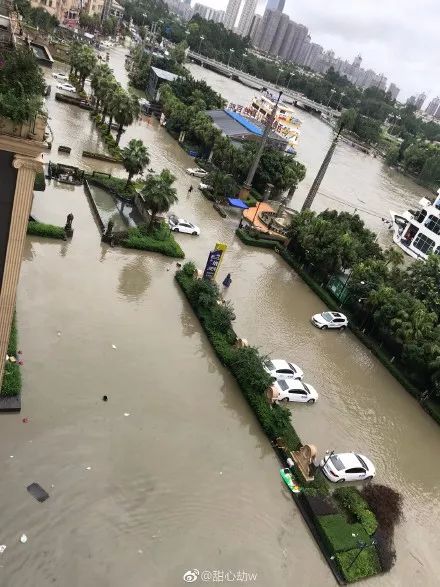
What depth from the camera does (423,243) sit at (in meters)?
54.8

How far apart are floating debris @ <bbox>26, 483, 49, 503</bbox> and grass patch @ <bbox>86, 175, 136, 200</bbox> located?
27.9 meters

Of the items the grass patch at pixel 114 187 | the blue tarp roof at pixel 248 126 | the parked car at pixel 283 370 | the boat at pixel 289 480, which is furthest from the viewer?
the blue tarp roof at pixel 248 126

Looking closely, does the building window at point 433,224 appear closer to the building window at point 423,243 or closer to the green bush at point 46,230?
the building window at point 423,243

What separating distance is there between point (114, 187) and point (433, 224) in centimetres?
3650

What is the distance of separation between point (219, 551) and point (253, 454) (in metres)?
4.95

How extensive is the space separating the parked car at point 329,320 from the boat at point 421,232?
78.8 ft

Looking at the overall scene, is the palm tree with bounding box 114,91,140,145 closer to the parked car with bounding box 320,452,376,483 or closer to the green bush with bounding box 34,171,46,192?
the green bush with bounding box 34,171,46,192

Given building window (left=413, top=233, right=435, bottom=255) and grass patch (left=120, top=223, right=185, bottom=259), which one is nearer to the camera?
grass patch (left=120, top=223, right=185, bottom=259)

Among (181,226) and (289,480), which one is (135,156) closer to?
(181,226)

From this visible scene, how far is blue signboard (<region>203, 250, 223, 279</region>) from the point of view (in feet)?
97.6

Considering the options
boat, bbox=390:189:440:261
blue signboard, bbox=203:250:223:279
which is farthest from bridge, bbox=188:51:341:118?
blue signboard, bbox=203:250:223:279

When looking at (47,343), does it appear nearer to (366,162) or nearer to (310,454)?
(310,454)

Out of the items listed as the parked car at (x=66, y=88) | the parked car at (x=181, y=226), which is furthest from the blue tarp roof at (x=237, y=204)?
the parked car at (x=66, y=88)

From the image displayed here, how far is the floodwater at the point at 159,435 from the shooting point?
15484 mm
